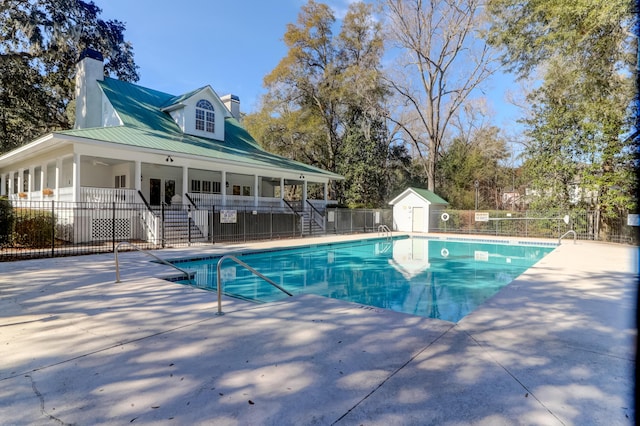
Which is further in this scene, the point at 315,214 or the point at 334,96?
the point at 334,96

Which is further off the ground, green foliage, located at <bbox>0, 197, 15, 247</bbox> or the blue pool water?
green foliage, located at <bbox>0, 197, 15, 247</bbox>

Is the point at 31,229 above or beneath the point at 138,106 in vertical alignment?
beneath

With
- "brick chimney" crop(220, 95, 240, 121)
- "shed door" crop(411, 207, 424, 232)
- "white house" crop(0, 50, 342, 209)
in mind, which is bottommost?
"shed door" crop(411, 207, 424, 232)

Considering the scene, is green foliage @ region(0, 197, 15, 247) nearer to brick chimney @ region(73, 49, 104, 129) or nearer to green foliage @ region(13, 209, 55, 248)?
green foliage @ region(13, 209, 55, 248)

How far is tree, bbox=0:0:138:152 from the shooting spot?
59.1 ft

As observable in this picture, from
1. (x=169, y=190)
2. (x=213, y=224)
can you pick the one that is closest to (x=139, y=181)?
(x=213, y=224)

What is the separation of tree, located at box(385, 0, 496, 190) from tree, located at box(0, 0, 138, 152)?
1993cm

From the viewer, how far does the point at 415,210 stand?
79.7 feet

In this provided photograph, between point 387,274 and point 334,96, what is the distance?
68.9 feet

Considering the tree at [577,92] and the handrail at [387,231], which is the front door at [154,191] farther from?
the tree at [577,92]

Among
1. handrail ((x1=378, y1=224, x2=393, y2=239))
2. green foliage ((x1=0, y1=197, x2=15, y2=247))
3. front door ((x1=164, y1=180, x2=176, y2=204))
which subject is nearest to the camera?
green foliage ((x1=0, y1=197, x2=15, y2=247))

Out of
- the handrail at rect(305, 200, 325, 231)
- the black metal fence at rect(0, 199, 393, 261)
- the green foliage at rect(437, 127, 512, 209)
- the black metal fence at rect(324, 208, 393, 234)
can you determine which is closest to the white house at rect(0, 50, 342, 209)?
the handrail at rect(305, 200, 325, 231)

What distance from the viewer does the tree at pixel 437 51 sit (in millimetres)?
24906

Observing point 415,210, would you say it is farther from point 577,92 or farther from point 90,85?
point 90,85
